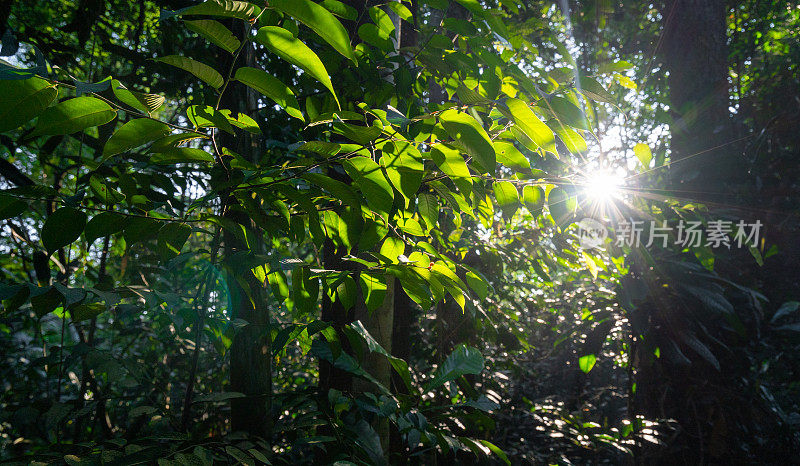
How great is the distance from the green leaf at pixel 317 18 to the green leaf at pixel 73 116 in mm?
266

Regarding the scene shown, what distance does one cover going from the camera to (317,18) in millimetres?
453

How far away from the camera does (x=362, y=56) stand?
44.2 inches

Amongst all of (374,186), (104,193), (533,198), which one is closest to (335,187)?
(374,186)

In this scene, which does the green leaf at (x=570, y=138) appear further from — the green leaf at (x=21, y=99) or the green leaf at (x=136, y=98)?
the green leaf at (x=21, y=99)

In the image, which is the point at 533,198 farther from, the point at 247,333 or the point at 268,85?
the point at 247,333

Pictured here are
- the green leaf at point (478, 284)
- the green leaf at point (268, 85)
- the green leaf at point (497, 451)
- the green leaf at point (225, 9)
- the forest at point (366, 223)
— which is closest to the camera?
the green leaf at point (225, 9)

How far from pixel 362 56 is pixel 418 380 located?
1.84m

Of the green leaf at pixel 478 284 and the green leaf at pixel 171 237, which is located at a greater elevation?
the green leaf at pixel 171 237

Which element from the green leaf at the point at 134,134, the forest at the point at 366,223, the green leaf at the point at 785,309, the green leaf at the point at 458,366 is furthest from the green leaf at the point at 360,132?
the green leaf at the point at 785,309

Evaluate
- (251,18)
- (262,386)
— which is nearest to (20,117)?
(251,18)

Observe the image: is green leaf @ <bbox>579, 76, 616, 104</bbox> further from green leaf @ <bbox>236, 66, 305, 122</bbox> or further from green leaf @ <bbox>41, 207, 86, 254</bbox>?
green leaf @ <bbox>41, 207, 86, 254</bbox>

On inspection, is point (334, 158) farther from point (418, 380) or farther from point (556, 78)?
point (418, 380)

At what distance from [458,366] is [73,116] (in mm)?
983

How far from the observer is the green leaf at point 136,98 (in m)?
0.51
